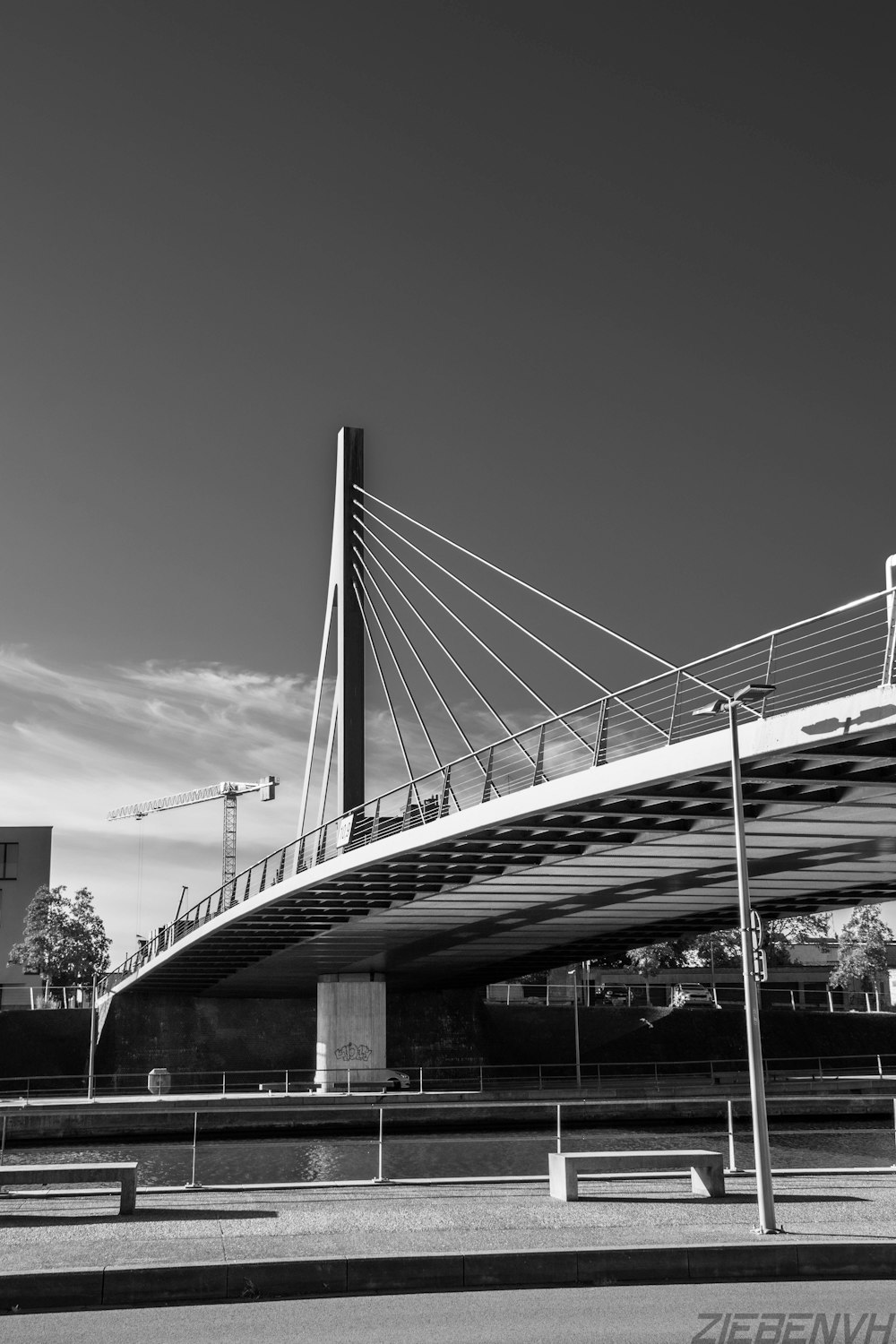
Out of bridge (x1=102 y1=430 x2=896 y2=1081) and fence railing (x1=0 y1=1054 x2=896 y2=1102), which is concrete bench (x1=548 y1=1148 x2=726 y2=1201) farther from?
fence railing (x1=0 y1=1054 x2=896 y2=1102)

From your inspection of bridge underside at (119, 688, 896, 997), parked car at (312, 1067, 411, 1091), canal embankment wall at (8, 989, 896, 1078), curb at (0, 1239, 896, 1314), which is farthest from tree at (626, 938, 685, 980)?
curb at (0, 1239, 896, 1314)

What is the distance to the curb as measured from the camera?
10.6m

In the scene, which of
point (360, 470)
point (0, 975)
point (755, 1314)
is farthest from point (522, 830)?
point (0, 975)

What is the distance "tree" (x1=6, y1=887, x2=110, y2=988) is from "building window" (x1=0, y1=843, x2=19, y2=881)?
18380 mm

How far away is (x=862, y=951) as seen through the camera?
85062 mm

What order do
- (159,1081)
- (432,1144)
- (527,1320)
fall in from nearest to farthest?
(527,1320)
(432,1144)
(159,1081)

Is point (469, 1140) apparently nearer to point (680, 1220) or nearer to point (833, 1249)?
point (680, 1220)

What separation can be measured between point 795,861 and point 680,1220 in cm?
1850

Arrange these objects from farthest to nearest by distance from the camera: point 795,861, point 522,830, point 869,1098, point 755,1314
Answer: point 869,1098 < point 795,861 < point 522,830 < point 755,1314

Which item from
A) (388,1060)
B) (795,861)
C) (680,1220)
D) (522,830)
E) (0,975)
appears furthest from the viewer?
(0,975)

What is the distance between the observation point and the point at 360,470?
4744 cm

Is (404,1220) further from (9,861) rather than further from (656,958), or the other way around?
(9,861)

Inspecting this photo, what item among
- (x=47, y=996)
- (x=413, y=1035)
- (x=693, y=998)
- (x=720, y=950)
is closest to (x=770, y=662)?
(x=413, y=1035)

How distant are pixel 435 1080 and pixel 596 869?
22.6 meters
